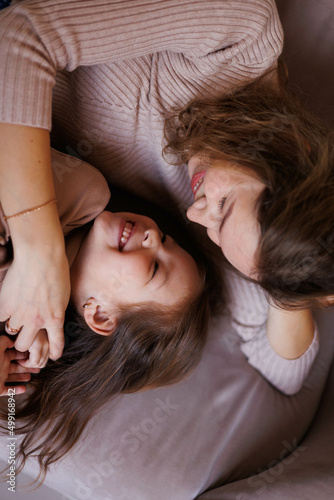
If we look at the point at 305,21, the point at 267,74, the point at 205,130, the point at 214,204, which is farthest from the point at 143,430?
the point at 305,21

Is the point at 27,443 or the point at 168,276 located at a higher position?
the point at 168,276

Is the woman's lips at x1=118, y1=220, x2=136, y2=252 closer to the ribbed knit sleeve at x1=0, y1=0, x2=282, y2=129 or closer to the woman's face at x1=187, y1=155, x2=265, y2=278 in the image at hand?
the woman's face at x1=187, y1=155, x2=265, y2=278

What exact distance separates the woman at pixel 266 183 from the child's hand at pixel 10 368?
21.9 inches

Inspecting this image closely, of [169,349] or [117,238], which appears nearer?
[117,238]

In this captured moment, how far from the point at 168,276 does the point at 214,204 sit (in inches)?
9.4

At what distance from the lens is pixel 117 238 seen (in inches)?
42.9

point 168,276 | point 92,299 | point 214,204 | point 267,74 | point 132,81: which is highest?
point 267,74

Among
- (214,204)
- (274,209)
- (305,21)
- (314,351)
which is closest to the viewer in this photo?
(274,209)

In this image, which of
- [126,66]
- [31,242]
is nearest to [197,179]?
[126,66]

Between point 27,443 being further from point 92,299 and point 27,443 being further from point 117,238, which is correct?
point 117,238

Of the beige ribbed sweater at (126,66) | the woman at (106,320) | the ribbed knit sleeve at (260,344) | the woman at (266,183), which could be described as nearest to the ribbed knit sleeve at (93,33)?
the beige ribbed sweater at (126,66)

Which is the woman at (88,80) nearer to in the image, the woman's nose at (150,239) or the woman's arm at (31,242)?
the woman's arm at (31,242)

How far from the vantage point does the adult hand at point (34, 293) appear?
3.15 ft

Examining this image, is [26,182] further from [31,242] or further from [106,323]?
[106,323]
